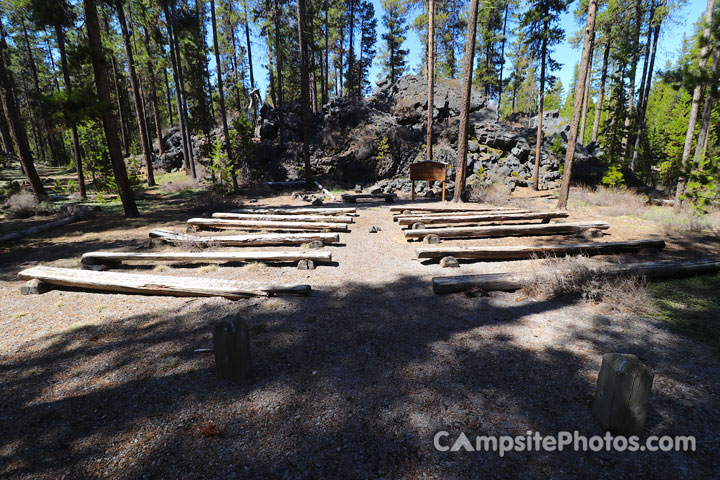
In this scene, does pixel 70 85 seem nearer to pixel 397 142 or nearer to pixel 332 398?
pixel 332 398

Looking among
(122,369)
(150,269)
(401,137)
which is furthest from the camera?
(401,137)

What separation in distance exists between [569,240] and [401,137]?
19.3 meters

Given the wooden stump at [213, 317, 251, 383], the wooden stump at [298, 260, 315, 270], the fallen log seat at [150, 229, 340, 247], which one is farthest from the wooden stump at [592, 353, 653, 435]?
the fallen log seat at [150, 229, 340, 247]

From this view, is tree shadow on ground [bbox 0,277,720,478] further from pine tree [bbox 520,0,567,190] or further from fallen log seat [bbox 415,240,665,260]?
pine tree [bbox 520,0,567,190]

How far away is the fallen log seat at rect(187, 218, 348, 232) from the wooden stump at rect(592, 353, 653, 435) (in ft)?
27.8

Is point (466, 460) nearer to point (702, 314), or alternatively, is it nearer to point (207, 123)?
point (702, 314)

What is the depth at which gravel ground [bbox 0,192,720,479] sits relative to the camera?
97.3 inches

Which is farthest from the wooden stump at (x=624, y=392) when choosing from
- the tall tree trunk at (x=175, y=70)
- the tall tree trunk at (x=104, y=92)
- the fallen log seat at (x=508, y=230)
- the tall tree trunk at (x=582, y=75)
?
the tall tree trunk at (x=175, y=70)

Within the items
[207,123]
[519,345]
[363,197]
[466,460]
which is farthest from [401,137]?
[466,460]

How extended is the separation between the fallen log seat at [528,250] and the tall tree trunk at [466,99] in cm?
869

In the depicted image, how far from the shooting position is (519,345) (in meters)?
4.06

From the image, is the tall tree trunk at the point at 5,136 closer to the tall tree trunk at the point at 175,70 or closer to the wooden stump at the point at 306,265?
the tall tree trunk at the point at 175,70

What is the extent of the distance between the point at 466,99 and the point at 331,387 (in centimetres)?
1517

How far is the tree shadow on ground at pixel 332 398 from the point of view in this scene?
96.6 inches
